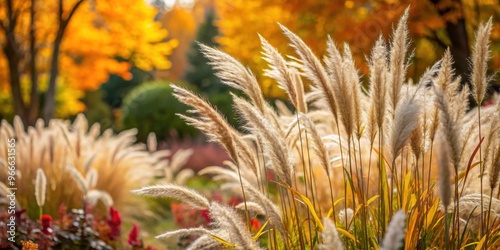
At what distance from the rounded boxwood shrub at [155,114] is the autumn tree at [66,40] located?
4.13 feet

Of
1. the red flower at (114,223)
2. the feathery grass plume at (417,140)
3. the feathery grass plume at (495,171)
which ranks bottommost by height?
the red flower at (114,223)

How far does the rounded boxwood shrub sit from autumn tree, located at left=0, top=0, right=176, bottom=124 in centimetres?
126

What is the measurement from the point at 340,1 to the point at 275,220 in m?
7.51

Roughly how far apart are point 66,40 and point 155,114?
11.2 ft

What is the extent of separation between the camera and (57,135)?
20.3 ft

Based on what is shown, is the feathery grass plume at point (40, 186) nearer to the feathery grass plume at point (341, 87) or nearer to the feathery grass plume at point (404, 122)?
the feathery grass plume at point (341, 87)

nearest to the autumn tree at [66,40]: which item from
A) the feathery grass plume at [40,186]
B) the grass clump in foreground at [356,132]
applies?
the feathery grass plume at [40,186]

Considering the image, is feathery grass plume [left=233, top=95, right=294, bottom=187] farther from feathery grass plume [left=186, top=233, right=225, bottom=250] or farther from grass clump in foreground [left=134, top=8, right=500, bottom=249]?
feathery grass plume [left=186, top=233, right=225, bottom=250]

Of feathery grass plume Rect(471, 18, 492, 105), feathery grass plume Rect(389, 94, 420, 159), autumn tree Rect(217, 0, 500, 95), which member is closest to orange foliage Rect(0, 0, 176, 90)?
autumn tree Rect(217, 0, 500, 95)

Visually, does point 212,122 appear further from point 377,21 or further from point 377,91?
point 377,21

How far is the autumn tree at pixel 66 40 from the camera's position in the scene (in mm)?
12023

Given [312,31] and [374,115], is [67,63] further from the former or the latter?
[374,115]

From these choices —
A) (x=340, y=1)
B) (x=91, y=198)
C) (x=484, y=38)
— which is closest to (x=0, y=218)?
(x=91, y=198)

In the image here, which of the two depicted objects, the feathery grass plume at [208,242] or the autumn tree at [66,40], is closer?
the feathery grass plume at [208,242]
